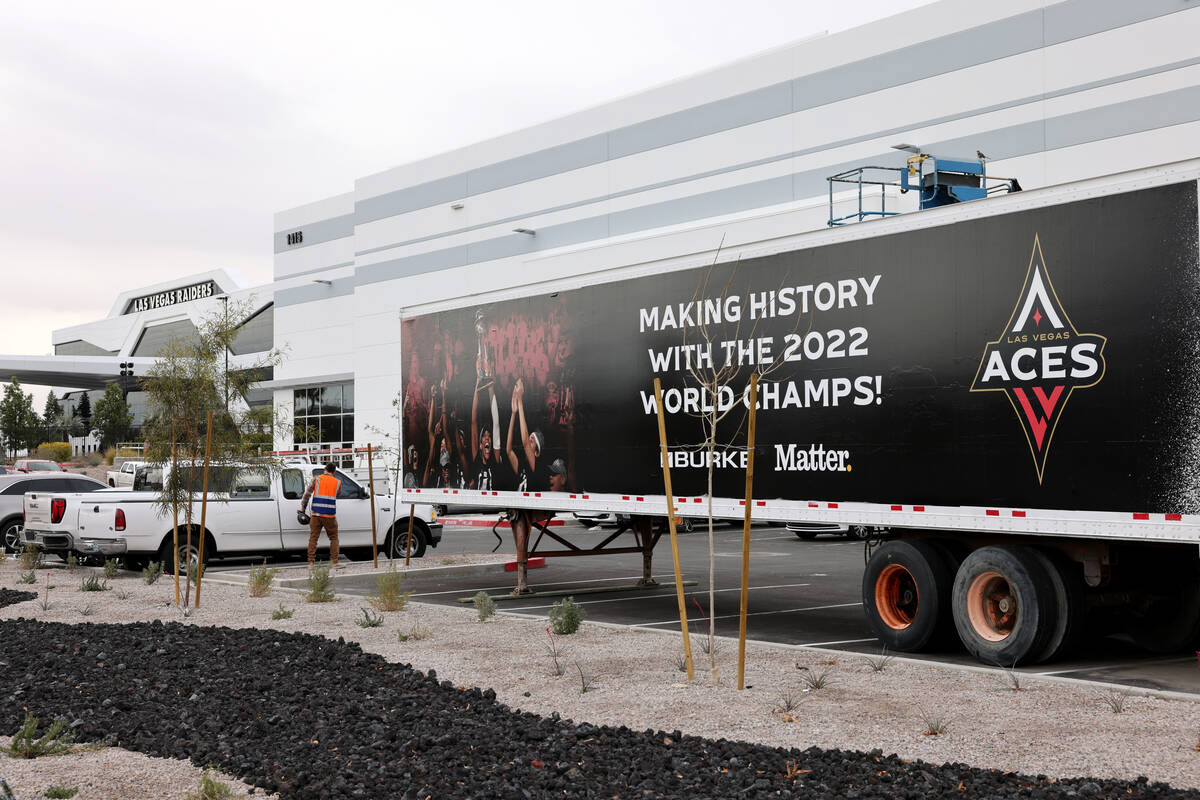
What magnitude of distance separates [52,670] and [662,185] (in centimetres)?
2882

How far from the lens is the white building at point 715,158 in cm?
2556

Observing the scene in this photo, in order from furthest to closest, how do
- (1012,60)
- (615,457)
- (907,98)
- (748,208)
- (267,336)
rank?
(267,336), (748,208), (907,98), (1012,60), (615,457)

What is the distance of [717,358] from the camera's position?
1166 centimetres

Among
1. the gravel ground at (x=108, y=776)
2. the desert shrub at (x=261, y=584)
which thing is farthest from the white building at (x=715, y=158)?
the gravel ground at (x=108, y=776)

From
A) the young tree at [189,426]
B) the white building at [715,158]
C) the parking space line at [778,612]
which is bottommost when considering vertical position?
the parking space line at [778,612]

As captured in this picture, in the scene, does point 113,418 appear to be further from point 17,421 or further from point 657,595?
point 657,595

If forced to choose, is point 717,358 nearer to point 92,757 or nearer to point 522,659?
point 522,659

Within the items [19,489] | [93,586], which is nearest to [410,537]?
[93,586]

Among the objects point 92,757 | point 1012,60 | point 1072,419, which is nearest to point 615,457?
point 1072,419

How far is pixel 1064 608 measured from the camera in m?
9.10

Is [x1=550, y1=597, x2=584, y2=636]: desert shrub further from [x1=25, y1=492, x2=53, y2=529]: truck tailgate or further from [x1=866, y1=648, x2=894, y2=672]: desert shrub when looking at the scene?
[x1=25, y1=492, x2=53, y2=529]: truck tailgate

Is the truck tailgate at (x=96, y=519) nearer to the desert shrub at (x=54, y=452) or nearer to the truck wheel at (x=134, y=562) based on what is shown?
the truck wheel at (x=134, y=562)

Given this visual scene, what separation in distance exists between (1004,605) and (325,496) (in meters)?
11.2

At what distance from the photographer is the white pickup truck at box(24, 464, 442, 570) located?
17328 mm
